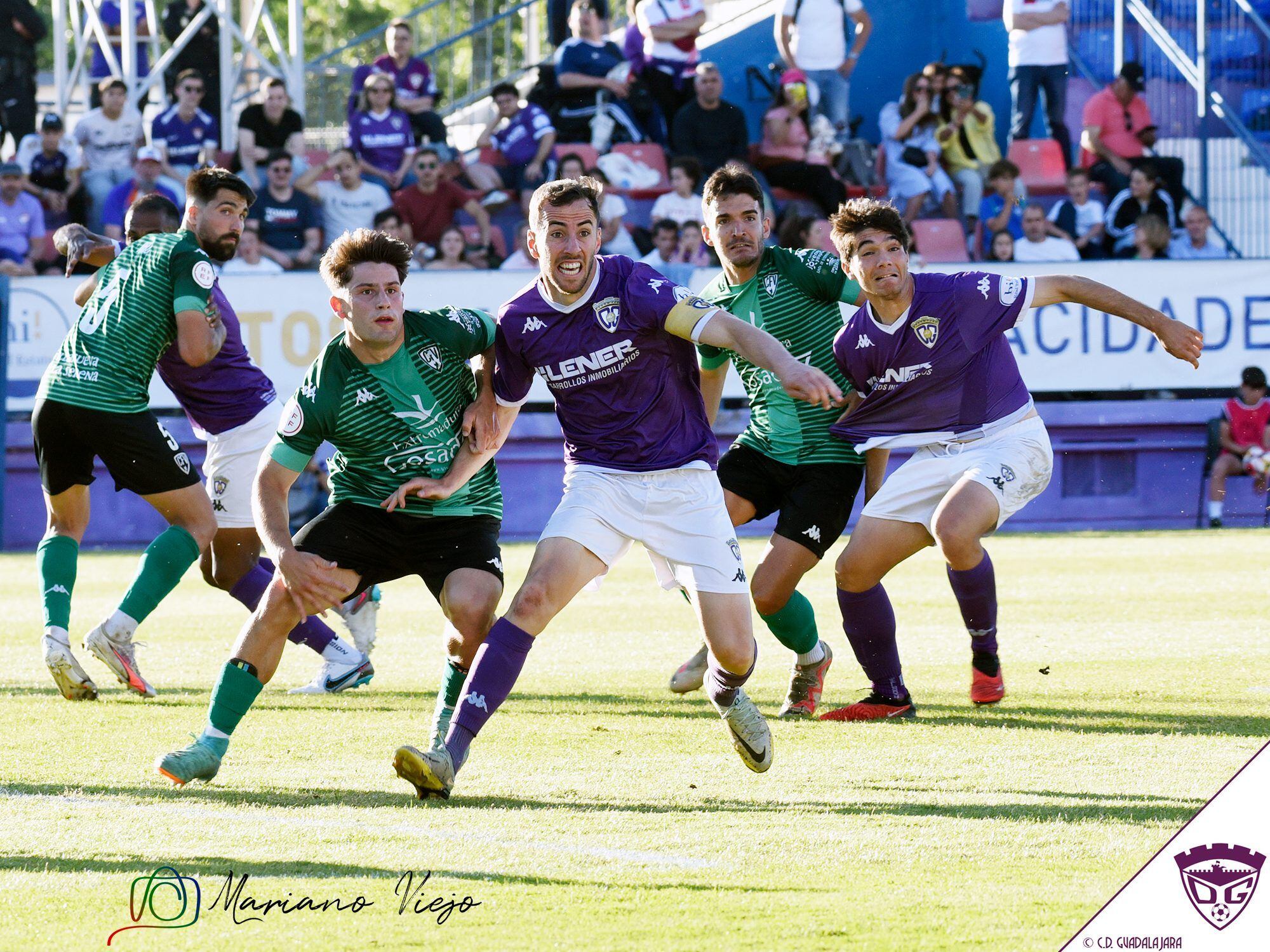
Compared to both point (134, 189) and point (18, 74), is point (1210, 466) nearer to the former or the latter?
point (134, 189)

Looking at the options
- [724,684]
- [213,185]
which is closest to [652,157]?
[213,185]

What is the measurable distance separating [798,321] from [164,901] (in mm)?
3837

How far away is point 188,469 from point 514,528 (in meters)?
9.63

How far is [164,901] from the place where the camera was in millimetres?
4078

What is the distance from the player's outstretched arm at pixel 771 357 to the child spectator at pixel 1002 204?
534 inches

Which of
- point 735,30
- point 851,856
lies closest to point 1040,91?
point 735,30

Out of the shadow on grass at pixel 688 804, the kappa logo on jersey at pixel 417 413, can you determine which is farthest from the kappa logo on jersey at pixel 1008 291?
the kappa logo on jersey at pixel 417 413

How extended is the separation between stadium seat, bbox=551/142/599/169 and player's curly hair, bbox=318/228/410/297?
1235 cm

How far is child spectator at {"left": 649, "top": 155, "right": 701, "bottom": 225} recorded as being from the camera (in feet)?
56.5

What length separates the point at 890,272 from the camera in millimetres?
6684

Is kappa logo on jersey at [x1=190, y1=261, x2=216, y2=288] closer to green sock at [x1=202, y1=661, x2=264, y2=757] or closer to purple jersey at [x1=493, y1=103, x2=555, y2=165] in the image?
green sock at [x1=202, y1=661, x2=264, y2=757]

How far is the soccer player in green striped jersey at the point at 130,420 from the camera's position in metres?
7.22

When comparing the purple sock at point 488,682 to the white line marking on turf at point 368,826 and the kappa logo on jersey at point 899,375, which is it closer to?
the white line marking on turf at point 368,826

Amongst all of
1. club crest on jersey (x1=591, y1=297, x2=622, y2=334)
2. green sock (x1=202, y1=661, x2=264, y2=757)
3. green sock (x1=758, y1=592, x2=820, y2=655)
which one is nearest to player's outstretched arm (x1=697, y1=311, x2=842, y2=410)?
club crest on jersey (x1=591, y1=297, x2=622, y2=334)
